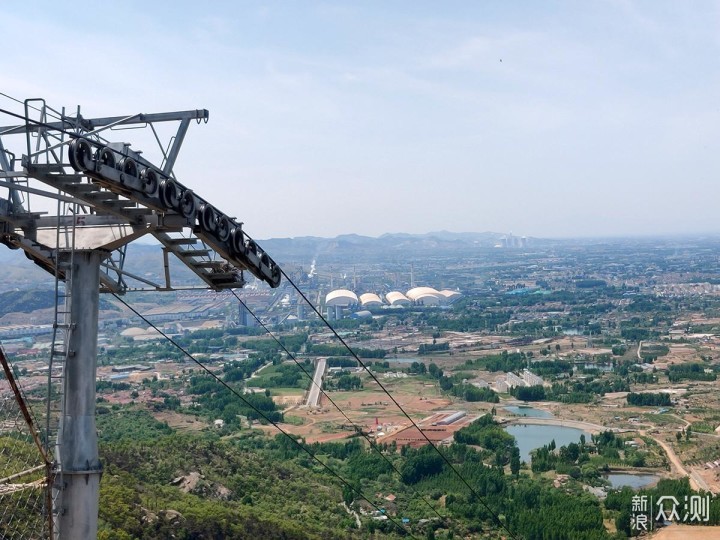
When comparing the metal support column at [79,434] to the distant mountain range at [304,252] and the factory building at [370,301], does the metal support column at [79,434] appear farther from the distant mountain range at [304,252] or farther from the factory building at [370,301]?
the distant mountain range at [304,252]

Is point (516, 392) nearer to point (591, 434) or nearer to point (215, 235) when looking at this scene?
point (591, 434)

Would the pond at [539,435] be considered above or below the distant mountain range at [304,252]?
below

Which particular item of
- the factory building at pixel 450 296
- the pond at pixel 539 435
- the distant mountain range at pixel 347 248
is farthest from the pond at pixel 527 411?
the distant mountain range at pixel 347 248

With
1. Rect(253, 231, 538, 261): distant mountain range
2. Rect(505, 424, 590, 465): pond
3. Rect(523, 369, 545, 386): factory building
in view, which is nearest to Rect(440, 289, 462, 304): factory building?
Rect(523, 369, 545, 386): factory building

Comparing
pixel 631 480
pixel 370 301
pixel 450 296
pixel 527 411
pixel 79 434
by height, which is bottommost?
pixel 527 411

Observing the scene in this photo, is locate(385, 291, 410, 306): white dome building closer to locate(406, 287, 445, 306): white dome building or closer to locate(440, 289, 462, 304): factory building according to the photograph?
locate(406, 287, 445, 306): white dome building

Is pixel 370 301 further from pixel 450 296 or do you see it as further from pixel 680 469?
pixel 680 469

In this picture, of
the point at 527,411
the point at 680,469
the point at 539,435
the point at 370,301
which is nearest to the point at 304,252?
the point at 370,301

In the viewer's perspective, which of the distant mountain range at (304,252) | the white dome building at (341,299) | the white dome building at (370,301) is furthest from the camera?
the distant mountain range at (304,252)
